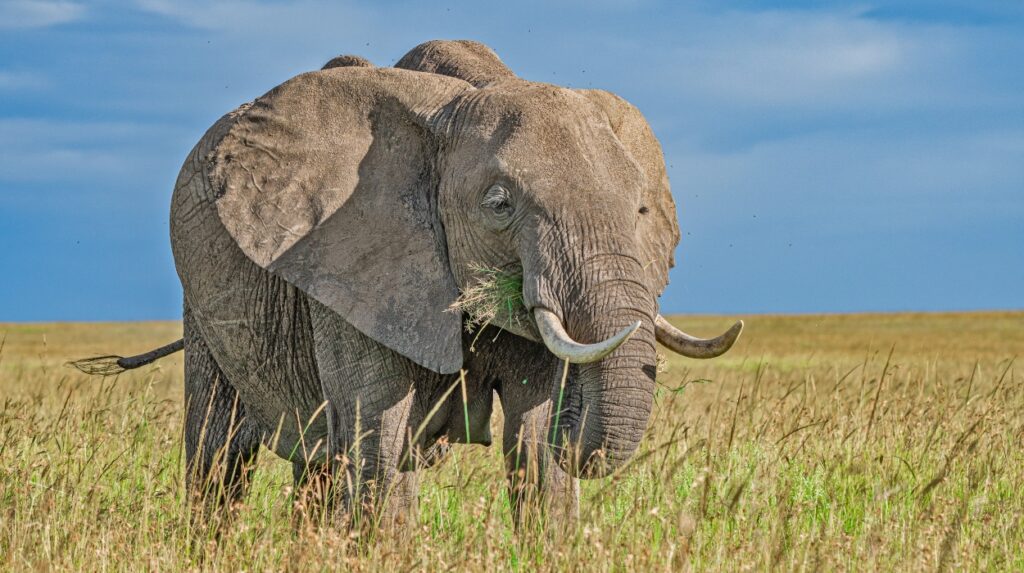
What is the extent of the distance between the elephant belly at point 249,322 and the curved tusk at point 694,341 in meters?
2.17

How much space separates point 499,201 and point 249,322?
94.5 inches

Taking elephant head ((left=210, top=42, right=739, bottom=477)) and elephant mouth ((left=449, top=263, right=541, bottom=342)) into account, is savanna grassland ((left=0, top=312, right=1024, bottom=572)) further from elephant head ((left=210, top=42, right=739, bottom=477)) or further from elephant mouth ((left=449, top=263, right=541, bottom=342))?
elephant mouth ((left=449, top=263, right=541, bottom=342))

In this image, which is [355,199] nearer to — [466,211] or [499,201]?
[466,211]

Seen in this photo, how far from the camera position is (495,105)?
20.2ft

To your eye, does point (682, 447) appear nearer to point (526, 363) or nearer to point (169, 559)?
point (526, 363)

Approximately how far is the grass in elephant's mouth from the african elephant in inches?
2.3

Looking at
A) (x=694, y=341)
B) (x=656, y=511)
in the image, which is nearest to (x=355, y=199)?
(x=694, y=341)

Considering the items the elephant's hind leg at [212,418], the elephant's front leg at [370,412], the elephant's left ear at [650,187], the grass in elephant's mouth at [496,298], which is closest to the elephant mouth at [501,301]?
the grass in elephant's mouth at [496,298]

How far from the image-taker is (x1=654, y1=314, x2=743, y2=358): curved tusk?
588 centimetres

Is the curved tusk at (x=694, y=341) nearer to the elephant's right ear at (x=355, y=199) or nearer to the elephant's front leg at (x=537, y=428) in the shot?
the elephant's front leg at (x=537, y=428)

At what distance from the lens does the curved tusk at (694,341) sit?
5.88 m

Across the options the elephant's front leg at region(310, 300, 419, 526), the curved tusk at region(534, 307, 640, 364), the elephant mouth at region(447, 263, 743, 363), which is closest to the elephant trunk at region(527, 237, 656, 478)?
the curved tusk at region(534, 307, 640, 364)

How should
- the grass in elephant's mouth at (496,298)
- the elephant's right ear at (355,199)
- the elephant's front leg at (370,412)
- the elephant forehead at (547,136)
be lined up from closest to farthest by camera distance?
the elephant forehead at (547,136)
the grass in elephant's mouth at (496,298)
the elephant's right ear at (355,199)
the elephant's front leg at (370,412)

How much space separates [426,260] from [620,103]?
1.53 metres
